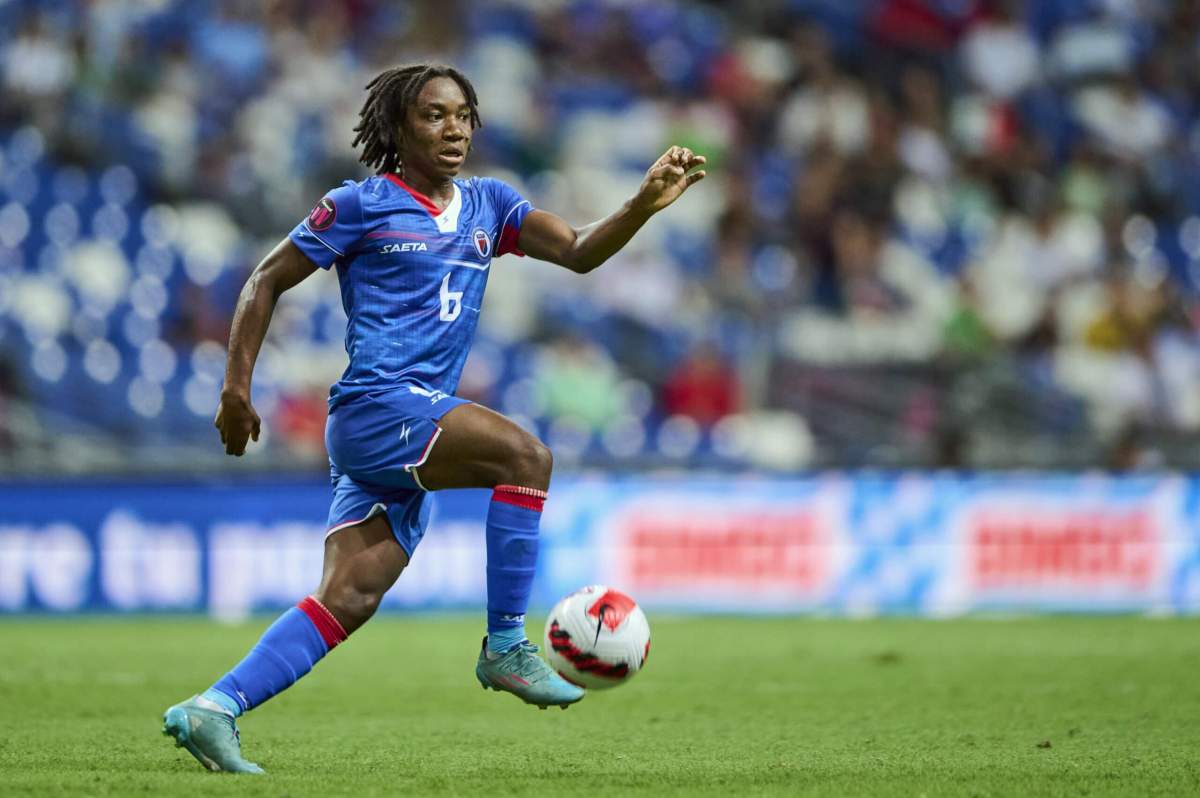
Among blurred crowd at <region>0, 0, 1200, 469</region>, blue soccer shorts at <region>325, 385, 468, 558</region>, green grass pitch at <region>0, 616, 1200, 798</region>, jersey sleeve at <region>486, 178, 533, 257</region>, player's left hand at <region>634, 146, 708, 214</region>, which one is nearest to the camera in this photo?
green grass pitch at <region>0, 616, 1200, 798</region>

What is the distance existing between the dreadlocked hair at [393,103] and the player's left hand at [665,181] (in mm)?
634

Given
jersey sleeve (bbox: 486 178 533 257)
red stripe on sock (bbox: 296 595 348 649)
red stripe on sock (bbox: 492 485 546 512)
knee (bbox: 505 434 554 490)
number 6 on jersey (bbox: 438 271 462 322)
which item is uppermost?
jersey sleeve (bbox: 486 178 533 257)

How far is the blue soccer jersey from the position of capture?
5301mm

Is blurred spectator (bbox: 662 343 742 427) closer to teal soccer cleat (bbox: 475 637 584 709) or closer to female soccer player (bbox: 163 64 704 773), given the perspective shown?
female soccer player (bbox: 163 64 704 773)

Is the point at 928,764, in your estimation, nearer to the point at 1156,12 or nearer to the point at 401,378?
the point at 401,378

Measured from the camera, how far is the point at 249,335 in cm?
515

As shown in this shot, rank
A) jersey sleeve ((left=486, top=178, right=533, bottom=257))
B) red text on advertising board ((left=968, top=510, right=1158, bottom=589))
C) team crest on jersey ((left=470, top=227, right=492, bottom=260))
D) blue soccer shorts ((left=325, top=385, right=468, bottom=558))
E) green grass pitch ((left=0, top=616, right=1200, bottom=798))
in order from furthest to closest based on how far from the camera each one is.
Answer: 1. red text on advertising board ((left=968, top=510, right=1158, bottom=589))
2. jersey sleeve ((left=486, top=178, right=533, bottom=257))
3. team crest on jersey ((left=470, top=227, right=492, bottom=260))
4. blue soccer shorts ((left=325, top=385, right=468, bottom=558))
5. green grass pitch ((left=0, top=616, right=1200, bottom=798))

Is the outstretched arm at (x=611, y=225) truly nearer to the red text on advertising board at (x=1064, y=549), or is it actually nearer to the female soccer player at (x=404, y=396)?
the female soccer player at (x=404, y=396)

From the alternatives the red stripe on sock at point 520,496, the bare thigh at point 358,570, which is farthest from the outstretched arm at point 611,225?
the bare thigh at point 358,570

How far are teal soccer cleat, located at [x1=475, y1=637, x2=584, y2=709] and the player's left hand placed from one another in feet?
4.67

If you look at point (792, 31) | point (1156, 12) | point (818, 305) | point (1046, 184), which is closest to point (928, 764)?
point (818, 305)

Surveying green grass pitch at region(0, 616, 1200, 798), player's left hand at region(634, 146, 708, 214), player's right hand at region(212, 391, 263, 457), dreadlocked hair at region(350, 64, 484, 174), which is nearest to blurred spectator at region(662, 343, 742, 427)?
green grass pitch at region(0, 616, 1200, 798)

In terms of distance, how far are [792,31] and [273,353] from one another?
742 centimetres

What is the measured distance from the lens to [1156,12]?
1866 centimetres
